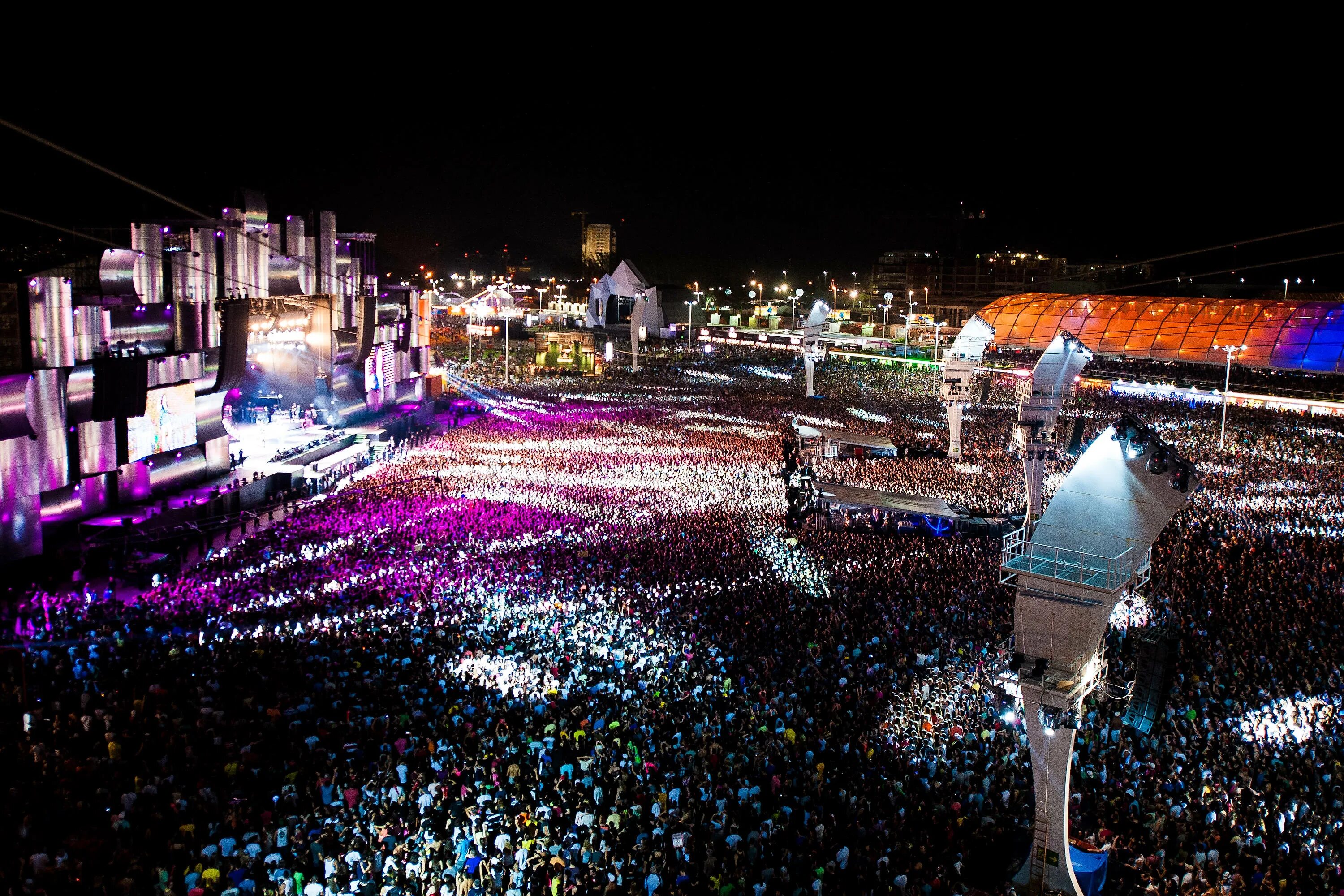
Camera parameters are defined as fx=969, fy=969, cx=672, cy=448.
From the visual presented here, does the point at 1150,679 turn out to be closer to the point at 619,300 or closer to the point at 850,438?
the point at 850,438

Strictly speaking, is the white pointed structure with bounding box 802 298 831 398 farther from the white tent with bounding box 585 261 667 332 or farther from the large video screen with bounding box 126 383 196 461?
the white tent with bounding box 585 261 667 332

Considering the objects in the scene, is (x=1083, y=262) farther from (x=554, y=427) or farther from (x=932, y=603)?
(x=932, y=603)

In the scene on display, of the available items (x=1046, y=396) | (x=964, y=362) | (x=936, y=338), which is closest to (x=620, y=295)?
(x=936, y=338)

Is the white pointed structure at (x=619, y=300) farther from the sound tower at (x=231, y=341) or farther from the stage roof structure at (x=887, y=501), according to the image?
the stage roof structure at (x=887, y=501)

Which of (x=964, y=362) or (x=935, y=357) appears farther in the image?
(x=935, y=357)

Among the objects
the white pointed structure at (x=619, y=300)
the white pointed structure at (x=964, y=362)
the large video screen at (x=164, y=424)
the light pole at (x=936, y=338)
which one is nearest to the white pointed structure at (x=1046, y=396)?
the white pointed structure at (x=964, y=362)

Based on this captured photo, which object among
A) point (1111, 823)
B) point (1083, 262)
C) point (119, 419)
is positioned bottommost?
point (1111, 823)

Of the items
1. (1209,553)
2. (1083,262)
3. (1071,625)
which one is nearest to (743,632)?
(1071,625)

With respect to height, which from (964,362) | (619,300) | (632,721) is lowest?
(632,721)
